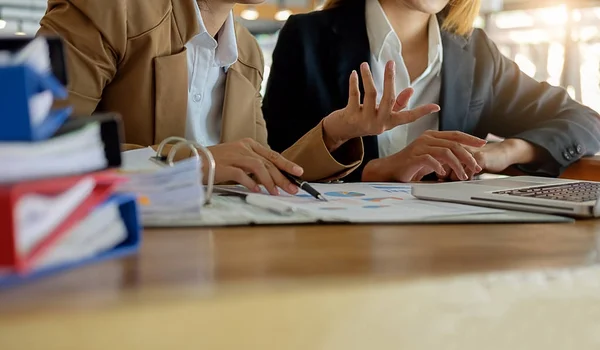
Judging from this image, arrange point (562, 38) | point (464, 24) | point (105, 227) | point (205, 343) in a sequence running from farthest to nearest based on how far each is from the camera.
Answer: point (562, 38) → point (464, 24) → point (105, 227) → point (205, 343)

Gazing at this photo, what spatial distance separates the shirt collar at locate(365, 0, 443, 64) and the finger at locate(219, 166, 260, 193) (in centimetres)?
84

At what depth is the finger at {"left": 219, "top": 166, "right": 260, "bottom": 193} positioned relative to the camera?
0.89 meters

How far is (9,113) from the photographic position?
0.36m

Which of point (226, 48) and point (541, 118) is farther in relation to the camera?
point (541, 118)

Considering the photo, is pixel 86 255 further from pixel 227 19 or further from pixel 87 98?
pixel 227 19

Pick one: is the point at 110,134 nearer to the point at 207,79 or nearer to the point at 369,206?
the point at 369,206

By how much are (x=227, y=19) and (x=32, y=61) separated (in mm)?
1040

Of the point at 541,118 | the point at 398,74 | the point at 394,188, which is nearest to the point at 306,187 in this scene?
the point at 394,188

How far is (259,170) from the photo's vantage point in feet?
2.86

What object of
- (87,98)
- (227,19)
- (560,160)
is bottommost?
(560,160)

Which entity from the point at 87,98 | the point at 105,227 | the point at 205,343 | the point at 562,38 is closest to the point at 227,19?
the point at 87,98

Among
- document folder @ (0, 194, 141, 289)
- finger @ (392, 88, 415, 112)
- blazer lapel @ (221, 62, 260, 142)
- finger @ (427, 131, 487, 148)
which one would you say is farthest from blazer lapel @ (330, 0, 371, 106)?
document folder @ (0, 194, 141, 289)

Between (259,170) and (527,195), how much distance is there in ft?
1.08

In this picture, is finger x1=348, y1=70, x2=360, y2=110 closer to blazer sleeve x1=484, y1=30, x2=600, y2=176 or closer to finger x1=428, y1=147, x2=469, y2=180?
finger x1=428, y1=147, x2=469, y2=180
